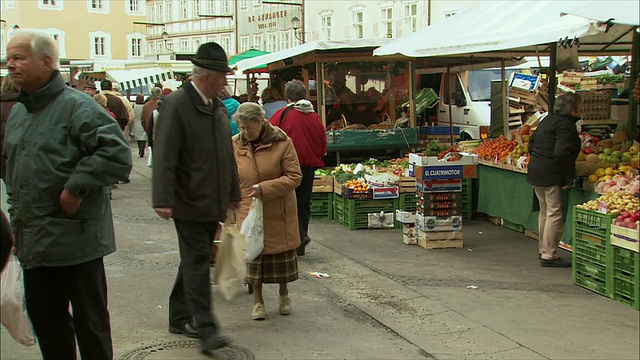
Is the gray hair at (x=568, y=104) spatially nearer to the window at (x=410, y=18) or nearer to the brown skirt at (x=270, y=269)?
the brown skirt at (x=270, y=269)

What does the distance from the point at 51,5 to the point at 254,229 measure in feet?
167

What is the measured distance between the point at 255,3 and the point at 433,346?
38.9 m

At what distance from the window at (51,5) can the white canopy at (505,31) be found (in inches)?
1799

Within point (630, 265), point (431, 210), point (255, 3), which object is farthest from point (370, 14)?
point (630, 265)

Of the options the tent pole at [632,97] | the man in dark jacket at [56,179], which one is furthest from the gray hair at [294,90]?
the man in dark jacket at [56,179]

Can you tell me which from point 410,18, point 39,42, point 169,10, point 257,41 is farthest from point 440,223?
point 169,10

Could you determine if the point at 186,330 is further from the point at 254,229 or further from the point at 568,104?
the point at 568,104

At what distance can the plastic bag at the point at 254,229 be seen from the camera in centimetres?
608

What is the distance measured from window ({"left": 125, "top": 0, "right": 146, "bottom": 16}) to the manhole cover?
54.7 meters

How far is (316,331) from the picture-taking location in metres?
6.05

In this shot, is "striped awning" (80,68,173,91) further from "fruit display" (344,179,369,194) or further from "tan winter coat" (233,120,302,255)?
"tan winter coat" (233,120,302,255)

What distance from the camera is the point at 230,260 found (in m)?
5.46

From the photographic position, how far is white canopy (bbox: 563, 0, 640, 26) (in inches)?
247

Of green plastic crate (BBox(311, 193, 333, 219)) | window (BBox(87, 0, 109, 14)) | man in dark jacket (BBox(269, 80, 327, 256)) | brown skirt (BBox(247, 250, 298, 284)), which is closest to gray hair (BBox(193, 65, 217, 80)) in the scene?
brown skirt (BBox(247, 250, 298, 284))
